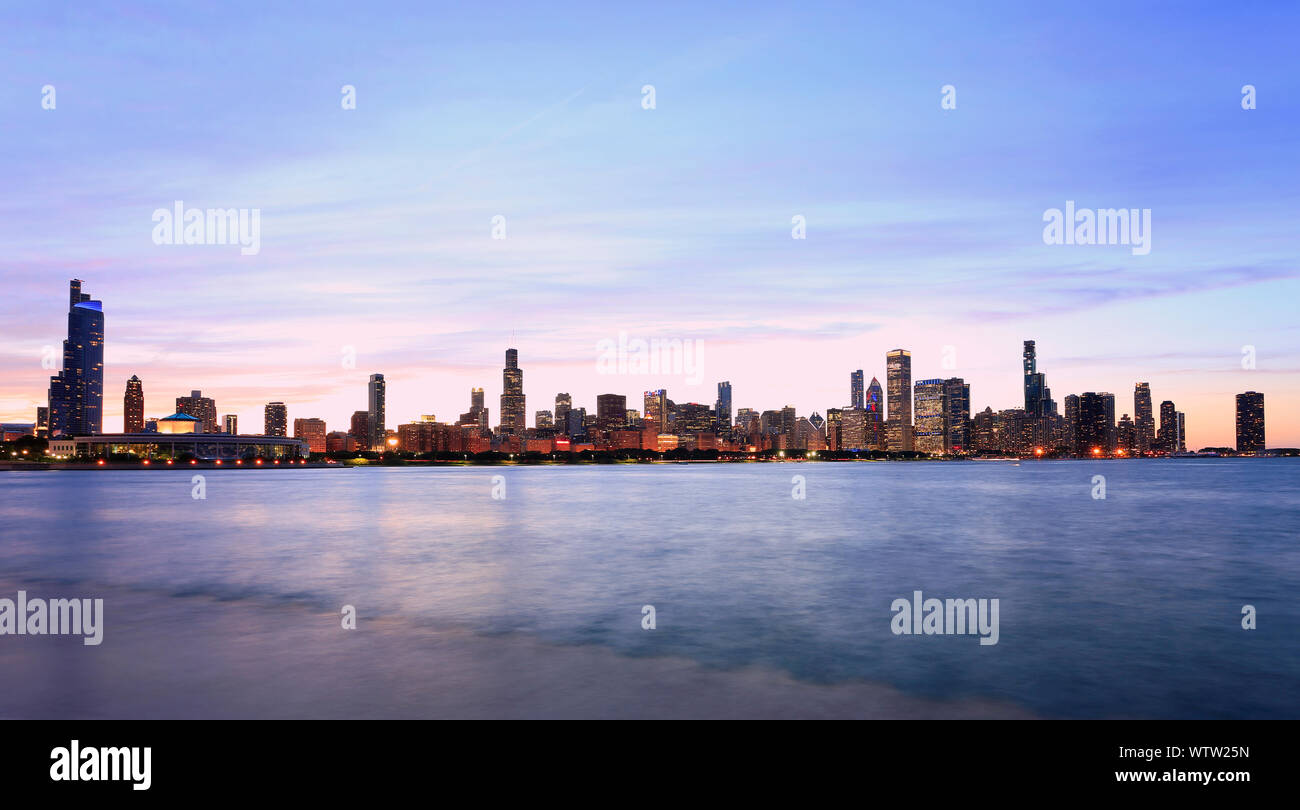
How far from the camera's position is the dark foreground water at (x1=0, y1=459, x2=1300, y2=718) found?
45.8ft

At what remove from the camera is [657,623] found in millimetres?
20969

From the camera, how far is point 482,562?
1313 inches

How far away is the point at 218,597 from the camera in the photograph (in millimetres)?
24781

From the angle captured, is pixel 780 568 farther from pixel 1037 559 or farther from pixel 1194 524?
pixel 1194 524

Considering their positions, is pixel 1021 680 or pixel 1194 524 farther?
pixel 1194 524

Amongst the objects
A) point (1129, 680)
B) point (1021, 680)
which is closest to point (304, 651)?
point (1021, 680)

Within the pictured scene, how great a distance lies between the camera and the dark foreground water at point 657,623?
13.9 meters

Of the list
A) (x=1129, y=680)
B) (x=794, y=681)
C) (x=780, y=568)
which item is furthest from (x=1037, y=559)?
(x=794, y=681)
